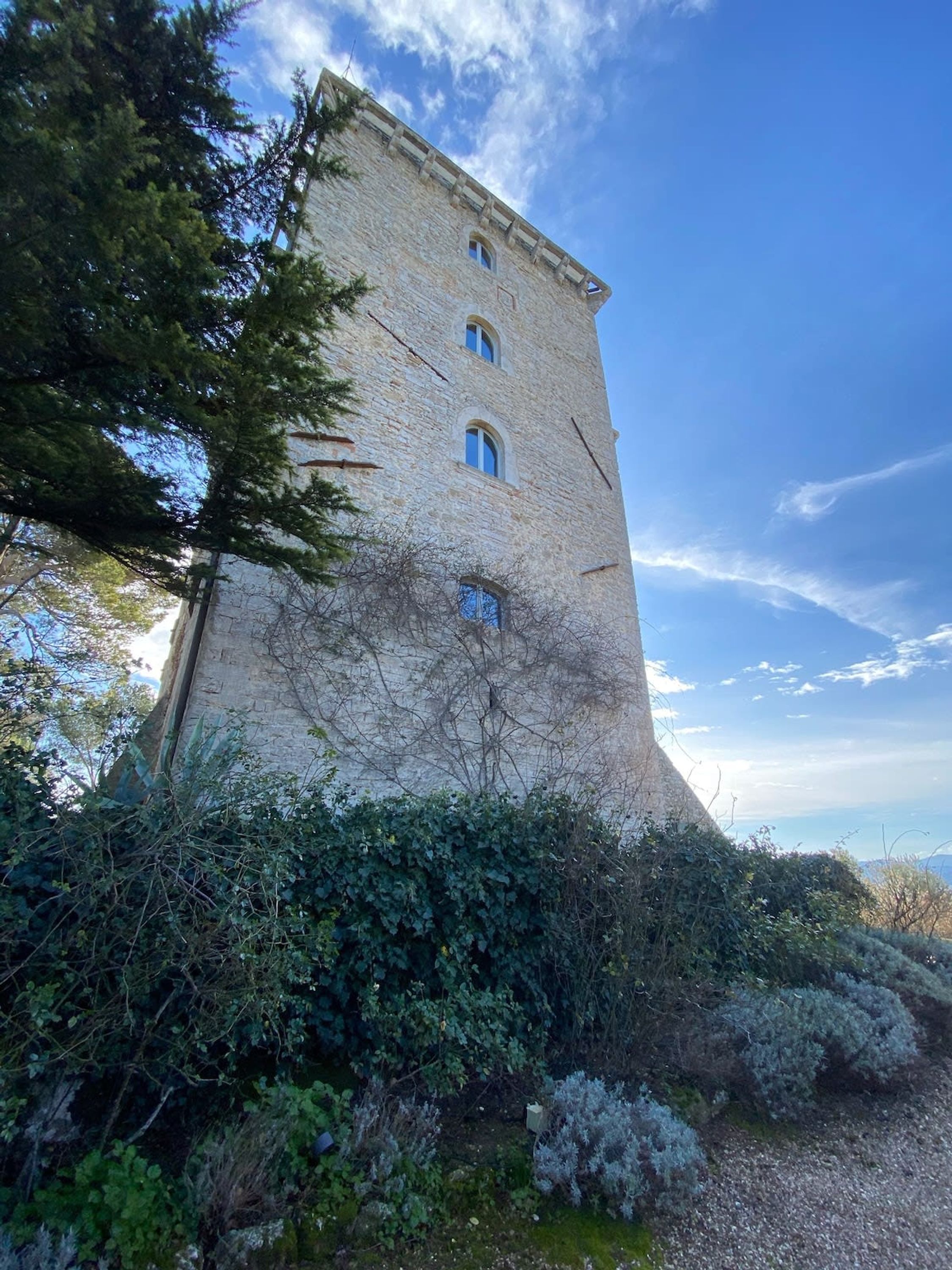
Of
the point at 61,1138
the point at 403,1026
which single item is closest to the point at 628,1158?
the point at 403,1026

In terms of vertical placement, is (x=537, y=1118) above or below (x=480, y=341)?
below

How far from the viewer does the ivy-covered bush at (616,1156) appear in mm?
2814

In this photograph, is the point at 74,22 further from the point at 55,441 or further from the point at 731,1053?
the point at 731,1053

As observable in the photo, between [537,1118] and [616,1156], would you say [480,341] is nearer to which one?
[537,1118]

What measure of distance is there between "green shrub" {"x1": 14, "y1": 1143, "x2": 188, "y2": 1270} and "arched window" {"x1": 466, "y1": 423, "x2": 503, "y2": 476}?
8.71 meters

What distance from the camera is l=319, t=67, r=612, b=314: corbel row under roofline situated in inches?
413

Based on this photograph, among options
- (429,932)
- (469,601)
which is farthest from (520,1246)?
(469,601)

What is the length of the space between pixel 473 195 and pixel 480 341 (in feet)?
11.8

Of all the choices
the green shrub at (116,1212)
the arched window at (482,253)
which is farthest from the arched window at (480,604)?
the arched window at (482,253)

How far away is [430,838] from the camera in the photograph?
3.86m

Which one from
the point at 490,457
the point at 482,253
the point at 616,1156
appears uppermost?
the point at 482,253

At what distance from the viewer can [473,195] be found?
11703 millimetres

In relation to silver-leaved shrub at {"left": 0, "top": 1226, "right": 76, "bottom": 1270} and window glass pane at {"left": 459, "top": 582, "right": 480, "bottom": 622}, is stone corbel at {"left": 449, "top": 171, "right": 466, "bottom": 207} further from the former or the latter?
silver-leaved shrub at {"left": 0, "top": 1226, "right": 76, "bottom": 1270}

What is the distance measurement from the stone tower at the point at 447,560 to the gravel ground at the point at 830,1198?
101 inches
